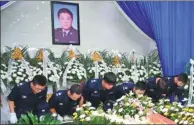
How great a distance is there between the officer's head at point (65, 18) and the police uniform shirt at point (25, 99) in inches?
Result: 22.7

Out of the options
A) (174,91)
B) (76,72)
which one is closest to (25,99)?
(76,72)

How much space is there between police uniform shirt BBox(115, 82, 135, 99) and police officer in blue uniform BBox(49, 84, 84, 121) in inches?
14.3

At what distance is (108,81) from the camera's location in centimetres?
240

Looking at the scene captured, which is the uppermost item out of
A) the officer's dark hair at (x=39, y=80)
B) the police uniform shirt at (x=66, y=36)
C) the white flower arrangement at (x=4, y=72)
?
the police uniform shirt at (x=66, y=36)

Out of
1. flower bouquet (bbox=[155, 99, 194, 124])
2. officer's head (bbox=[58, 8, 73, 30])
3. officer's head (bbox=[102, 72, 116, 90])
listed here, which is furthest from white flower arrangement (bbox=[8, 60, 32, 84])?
flower bouquet (bbox=[155, 99, 194, 124])

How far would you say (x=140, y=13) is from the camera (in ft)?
8.73

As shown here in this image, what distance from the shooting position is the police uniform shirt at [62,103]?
2213 millimetres

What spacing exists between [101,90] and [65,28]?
60 cm

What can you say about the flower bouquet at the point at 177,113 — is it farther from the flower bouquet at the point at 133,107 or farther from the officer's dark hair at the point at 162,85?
the officer's dark hair at the point at 162,85

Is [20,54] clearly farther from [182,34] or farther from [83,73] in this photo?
[182,34]

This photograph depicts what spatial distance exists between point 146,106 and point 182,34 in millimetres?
954

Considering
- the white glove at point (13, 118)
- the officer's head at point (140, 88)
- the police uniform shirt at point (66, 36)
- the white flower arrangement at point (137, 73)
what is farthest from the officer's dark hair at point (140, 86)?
the white glove at point (13, 118)

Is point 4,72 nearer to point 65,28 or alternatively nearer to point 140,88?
point 65,28

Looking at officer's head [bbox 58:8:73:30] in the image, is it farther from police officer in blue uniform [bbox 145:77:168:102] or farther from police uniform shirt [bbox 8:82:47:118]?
police officer in blue uniform [bbox 145:77:168:102]
